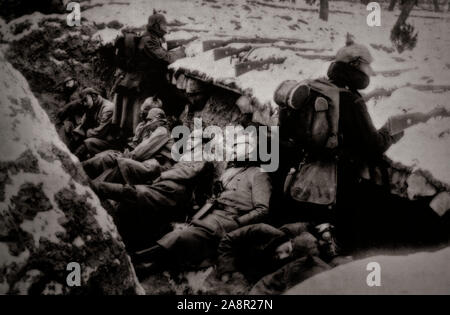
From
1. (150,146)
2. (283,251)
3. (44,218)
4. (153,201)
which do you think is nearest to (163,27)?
(150,146)

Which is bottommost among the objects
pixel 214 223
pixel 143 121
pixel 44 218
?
pixel 214 223

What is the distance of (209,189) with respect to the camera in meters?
3.42

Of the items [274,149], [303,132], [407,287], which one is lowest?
[407,287]

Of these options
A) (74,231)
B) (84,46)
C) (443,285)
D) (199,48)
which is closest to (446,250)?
(443,285)

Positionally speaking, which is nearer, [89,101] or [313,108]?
[313,108]

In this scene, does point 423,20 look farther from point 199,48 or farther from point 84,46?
point 84,46

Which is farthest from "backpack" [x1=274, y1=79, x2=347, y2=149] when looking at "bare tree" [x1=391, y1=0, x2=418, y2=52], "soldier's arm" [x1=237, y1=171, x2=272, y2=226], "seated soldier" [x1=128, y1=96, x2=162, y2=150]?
"seated soldier" [x1=128, y1=96, x2=162, y2=150]

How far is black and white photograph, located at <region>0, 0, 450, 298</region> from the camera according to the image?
7.45ft

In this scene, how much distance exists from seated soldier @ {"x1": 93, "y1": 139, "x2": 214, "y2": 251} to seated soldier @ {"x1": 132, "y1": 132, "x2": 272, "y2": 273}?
305mm

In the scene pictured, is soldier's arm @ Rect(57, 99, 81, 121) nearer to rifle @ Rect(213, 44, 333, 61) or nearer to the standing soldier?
the standing soldier

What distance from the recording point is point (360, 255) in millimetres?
2547

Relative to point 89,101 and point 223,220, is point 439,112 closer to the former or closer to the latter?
point 223,220

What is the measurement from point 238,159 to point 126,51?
1.97m

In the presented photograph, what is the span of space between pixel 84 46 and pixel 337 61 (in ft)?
10.5
